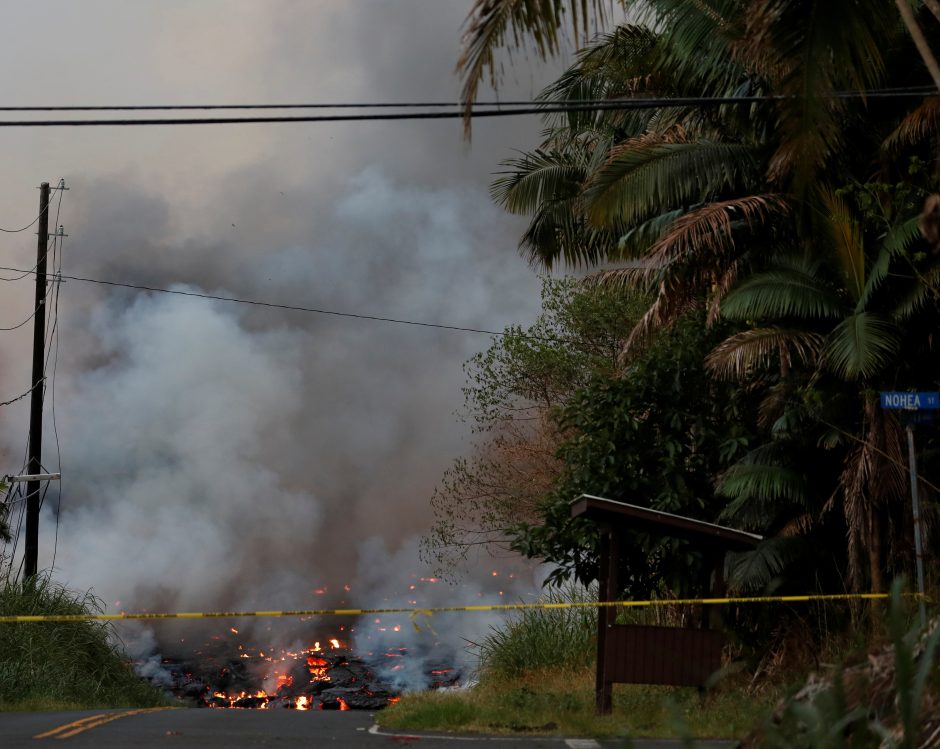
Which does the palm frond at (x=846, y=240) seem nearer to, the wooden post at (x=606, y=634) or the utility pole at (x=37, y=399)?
the wooden post at (x=606, y=634)

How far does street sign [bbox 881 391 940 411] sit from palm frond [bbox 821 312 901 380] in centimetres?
221

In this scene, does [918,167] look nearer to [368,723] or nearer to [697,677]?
[697,677]

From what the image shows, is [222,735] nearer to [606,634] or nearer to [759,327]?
[606,634]

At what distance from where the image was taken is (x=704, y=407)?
19.0 metres

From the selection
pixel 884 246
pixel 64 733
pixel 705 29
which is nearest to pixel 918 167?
pixel 884 246

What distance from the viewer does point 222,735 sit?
11570 millimetres

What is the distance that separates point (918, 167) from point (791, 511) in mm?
5246

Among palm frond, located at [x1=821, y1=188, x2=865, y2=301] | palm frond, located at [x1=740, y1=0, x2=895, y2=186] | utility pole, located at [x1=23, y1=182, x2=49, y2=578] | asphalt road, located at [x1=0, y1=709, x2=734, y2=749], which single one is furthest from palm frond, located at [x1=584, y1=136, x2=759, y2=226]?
utility pole, located at [x1=23, y1=182, x2=49, y2=578]

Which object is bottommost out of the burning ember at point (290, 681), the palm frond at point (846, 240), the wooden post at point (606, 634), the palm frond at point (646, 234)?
the burning ember at point (290, 681)

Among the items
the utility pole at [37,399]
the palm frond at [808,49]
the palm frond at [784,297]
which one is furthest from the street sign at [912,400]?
the utility pole at [37,399]

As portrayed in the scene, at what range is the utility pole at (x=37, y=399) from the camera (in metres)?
24.5

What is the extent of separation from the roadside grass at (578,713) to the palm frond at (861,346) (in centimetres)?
424

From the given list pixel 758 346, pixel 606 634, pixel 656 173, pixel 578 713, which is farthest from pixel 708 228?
pixel 578 713

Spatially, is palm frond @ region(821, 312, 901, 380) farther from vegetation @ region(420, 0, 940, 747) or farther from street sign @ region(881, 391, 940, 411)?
street sign @ region(881, 391, 940, 411)
